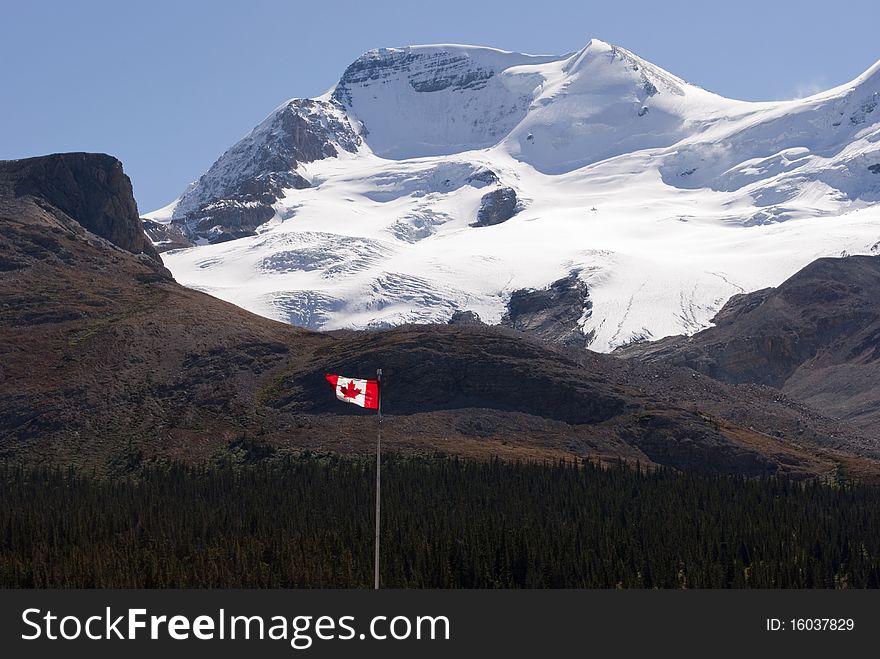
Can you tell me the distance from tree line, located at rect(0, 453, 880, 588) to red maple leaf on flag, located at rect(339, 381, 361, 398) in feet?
86.1

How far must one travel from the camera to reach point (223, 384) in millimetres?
199625

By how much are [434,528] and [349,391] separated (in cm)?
4504

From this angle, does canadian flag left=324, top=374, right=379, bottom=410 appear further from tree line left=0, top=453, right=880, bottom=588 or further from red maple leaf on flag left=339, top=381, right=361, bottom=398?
tree line left=0, top=453, right=880, bottom=588

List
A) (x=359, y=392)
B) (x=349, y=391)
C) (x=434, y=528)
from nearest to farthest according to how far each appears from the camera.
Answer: (x=349, y=391), (x=359, y=392), (x=434, y=528)

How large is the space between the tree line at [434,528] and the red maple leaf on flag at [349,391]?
26.2 meters

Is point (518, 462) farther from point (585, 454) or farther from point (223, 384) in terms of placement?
point (223, 384)

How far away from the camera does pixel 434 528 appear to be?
121 meters

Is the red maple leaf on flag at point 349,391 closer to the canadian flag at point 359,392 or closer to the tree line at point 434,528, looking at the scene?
the canadian flag at point 359,392

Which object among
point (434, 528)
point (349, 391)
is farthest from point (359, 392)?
point (434, 528)

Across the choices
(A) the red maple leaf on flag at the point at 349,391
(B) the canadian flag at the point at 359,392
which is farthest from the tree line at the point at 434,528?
(A) the red maple leaf on flag at the point at 349,391

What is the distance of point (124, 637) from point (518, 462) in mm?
95503

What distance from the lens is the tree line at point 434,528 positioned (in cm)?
10756

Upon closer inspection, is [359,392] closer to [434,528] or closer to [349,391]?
[349,391]

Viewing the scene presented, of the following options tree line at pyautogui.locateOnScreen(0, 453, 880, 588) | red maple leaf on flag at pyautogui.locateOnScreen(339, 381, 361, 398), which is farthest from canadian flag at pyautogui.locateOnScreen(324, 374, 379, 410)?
tree line at pyautogui.locateOnScreen(0, 453, 880, 588)
